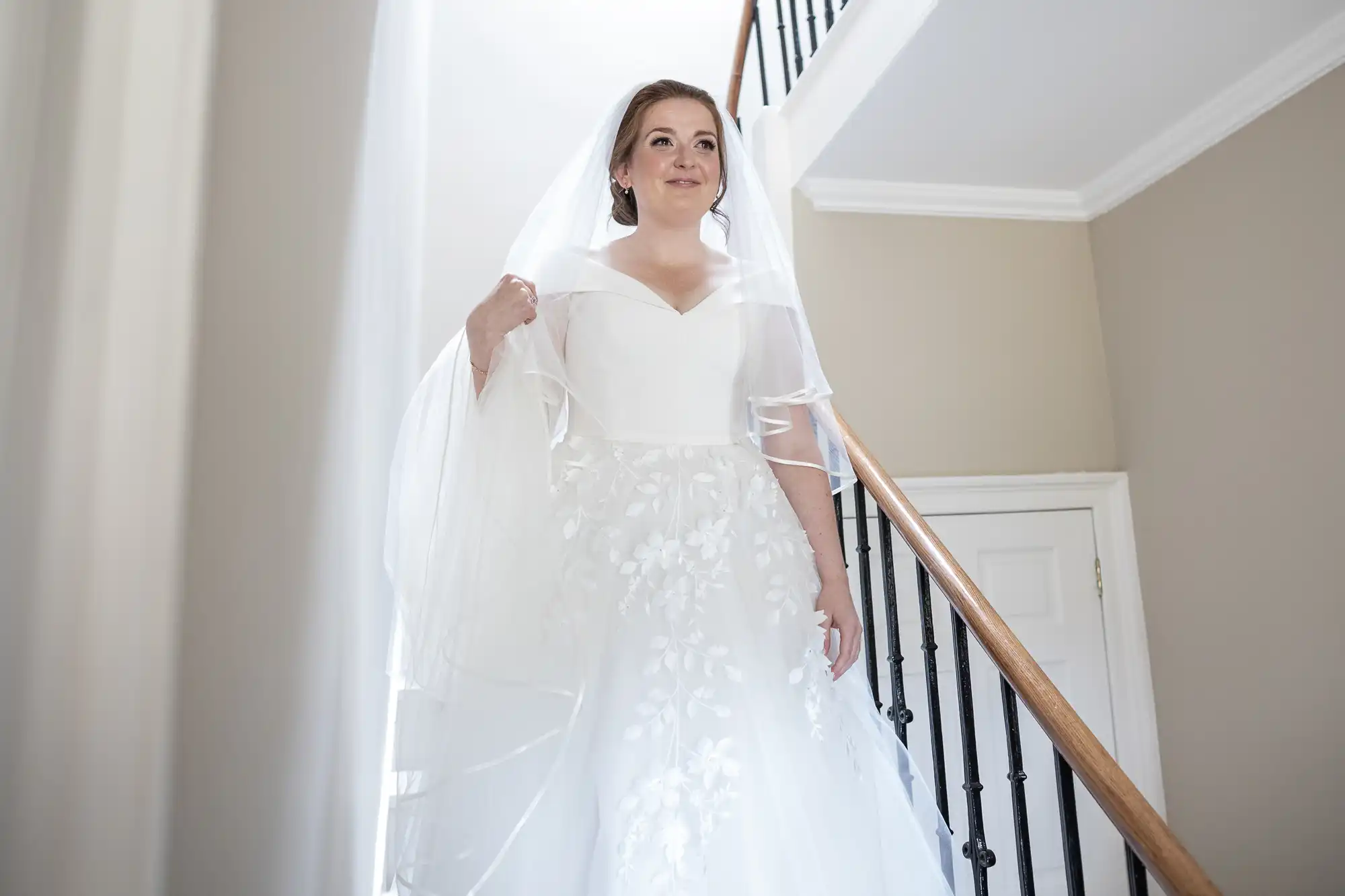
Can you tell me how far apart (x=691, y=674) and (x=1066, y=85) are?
209 cm

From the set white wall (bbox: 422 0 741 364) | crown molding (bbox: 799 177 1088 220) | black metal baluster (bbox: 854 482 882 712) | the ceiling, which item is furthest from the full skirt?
white wall (bbox: 422 0 741 364)

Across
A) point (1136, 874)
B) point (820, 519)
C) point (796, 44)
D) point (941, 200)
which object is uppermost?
point (796, 44)

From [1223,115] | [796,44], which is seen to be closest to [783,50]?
[796,44]

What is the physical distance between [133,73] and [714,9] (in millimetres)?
3734

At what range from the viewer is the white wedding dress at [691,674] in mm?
1071

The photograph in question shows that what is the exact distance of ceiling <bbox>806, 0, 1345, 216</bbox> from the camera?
1969 mm

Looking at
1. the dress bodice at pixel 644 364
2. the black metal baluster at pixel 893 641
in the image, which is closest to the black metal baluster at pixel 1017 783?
the black metal baluster at pixel 893 641

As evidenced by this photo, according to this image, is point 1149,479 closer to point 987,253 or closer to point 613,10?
point 987,253

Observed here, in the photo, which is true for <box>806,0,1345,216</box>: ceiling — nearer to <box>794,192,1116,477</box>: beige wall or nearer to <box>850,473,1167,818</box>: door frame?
<box>794,192,1116,477</box>: beige wall

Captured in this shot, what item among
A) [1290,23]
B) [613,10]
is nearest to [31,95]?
[1290,23]

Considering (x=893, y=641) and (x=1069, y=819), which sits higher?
(x=893, y=641)

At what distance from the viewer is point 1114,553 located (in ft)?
9.19

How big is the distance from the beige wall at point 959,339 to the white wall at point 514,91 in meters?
1.15

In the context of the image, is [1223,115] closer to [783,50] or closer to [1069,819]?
[783,50]
